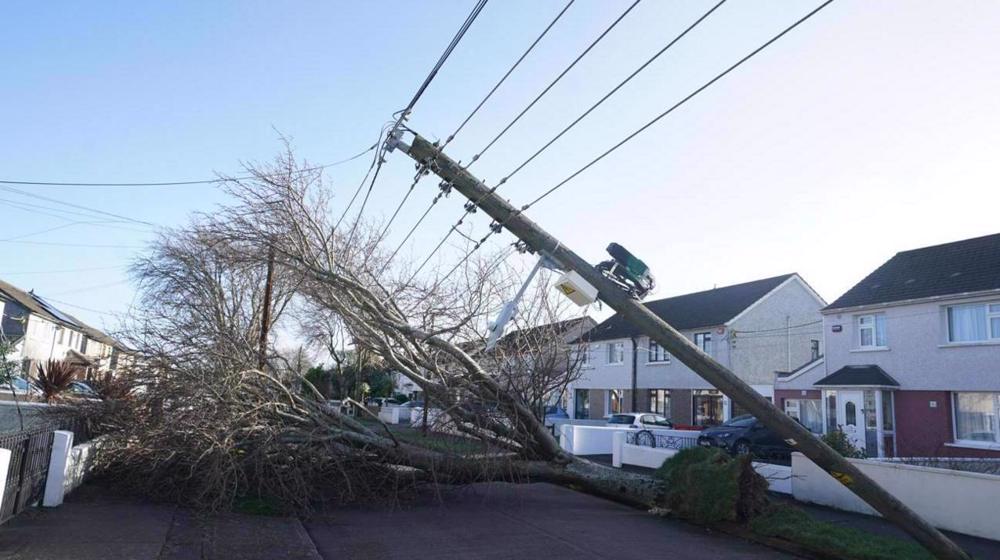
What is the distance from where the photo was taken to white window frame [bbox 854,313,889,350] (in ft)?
77.6

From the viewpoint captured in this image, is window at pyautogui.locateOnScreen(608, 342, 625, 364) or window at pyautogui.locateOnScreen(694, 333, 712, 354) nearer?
window at pyautogui.locateOnScreen(694, 333, 712, 354)

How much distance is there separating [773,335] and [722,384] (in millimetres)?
24916

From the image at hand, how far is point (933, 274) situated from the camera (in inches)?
910

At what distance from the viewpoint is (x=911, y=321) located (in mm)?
22609

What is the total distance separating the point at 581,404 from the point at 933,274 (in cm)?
2316

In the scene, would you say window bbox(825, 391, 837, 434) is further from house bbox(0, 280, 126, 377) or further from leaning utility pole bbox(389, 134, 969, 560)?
house bbox(0, 280, 126, 377)

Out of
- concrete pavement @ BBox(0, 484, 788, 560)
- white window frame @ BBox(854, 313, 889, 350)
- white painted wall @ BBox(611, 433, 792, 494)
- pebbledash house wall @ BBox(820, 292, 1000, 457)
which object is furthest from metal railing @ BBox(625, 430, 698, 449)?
concrete pavement @ BBox(0, 484, 788, 560)

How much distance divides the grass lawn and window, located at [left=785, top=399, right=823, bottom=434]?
53.1 ft

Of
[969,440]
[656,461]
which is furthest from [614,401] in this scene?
[656,461]

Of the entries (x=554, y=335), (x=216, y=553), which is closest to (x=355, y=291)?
(x=554, y=335)

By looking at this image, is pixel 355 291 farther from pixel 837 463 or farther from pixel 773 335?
pixel 773 335

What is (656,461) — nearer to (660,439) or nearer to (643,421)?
(660,439)

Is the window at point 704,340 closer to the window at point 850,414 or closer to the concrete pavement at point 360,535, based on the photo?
the window at point 850,414

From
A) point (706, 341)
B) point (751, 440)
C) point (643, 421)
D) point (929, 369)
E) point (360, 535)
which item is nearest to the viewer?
point (360, 535)
